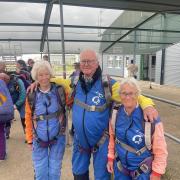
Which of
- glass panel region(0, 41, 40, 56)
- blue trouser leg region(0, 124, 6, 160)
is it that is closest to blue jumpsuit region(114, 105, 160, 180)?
blue trouser leg region(0, 124, 6, 160)

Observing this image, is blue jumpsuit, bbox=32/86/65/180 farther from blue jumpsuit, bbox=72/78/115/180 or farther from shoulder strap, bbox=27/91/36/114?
blue jumpsuit, bbox=72/78/115/180

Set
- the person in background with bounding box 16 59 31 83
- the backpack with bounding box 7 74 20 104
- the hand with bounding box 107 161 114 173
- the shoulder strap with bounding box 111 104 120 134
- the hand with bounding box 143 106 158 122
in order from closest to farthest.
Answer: the hand with bounding box 143 106 158 122 < the shoulder strap with bounding box 111 104 120 134 < the hand with bounding box 107 161 114 173 < the backpack with bounding box 7 74 20 104 < the person in background with bounding box 16 59 31 83

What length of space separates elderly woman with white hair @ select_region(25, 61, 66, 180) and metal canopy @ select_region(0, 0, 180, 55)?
11.9ft

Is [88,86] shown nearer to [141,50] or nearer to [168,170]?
[168,170]

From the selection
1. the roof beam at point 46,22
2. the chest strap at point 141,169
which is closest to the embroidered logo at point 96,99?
the chest strap at point 141,169

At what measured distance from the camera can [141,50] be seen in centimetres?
1113

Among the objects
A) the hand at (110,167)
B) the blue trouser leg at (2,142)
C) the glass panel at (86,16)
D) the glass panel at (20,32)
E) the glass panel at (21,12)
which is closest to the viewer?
the hand at (110,167)

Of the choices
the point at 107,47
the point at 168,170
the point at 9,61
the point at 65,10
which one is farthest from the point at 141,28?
the point at 9,61

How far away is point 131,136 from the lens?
2236 millimetres

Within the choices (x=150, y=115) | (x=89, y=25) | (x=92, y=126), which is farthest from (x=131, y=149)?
(x=89, y=25)

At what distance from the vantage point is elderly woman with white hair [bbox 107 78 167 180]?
→ 216 centimetres

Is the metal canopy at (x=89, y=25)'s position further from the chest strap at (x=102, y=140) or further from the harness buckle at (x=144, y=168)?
the harness buckle at (x=144, y=168)

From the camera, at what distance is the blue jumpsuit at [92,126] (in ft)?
8.39

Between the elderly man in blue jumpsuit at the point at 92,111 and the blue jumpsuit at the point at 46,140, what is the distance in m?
0.30
